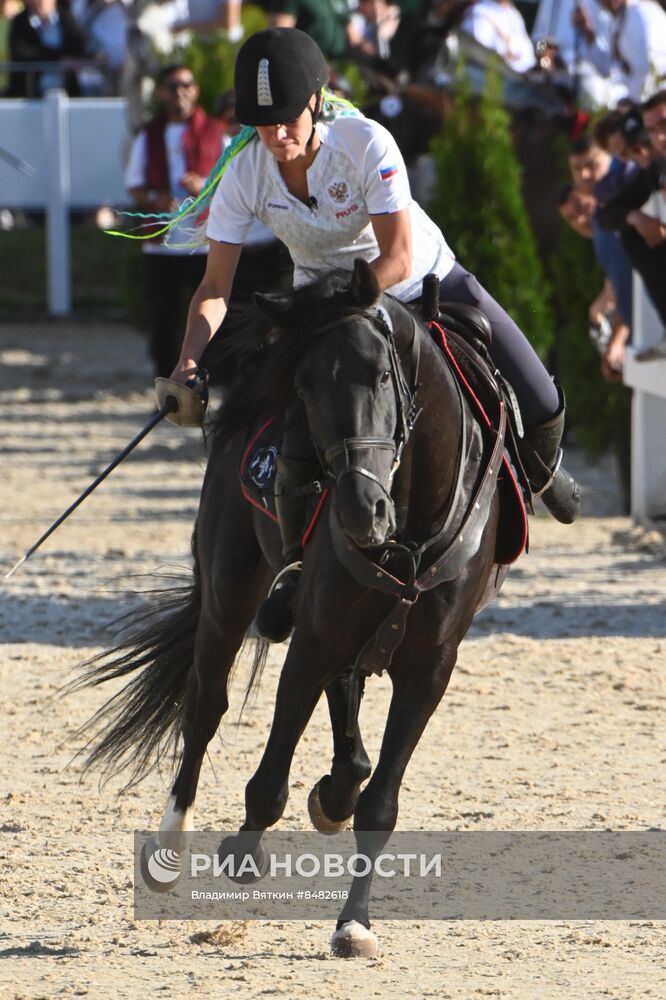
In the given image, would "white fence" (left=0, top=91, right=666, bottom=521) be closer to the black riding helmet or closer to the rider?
the rider

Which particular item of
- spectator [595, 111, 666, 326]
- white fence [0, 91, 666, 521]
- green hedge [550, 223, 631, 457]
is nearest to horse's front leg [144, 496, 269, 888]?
spectator [595, 111, 666, 326]

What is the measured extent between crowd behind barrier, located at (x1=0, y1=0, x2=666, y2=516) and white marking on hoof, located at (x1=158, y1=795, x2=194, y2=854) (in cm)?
434

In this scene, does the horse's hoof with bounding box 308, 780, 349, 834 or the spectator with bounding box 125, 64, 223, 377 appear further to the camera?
the spectator with bounding box 125, 64, 223, 377

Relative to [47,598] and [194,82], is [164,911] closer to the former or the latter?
[47,598]

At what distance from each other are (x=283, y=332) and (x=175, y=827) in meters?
1.53

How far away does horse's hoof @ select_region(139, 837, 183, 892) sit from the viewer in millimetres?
4574

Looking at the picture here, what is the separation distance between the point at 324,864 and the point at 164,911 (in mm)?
523

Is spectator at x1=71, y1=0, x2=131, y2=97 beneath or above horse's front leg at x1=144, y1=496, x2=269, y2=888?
above

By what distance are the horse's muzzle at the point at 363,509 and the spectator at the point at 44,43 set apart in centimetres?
1315

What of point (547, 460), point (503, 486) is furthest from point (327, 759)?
point (503, 486)

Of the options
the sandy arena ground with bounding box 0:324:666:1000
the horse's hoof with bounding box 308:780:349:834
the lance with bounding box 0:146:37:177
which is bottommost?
the sandy arena ground with bounding box 0:324:666:1000

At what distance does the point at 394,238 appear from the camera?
4.17m

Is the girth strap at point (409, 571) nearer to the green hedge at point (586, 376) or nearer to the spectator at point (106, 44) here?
the green hedge at point (586, 376)

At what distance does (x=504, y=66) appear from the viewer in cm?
1201
